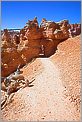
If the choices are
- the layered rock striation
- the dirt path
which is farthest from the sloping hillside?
the layered rock striation

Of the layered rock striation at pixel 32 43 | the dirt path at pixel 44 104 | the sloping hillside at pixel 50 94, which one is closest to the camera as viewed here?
the dirt path at pixel 44 104

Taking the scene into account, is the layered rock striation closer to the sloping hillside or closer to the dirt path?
the sloping hillside

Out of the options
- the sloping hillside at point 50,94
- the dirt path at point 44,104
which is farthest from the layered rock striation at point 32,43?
the dirt path at point 44,104

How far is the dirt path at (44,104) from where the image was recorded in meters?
7.12

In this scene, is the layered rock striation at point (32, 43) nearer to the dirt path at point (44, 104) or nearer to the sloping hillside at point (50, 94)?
the sloping hillside at point (50, 94)

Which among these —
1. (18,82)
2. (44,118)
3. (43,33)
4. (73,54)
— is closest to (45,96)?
(44,118)

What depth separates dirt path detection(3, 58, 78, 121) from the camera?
7117 mm

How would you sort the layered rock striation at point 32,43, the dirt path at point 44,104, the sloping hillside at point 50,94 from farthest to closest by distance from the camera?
1. the layered rock striation at point 32,43
2. the sloping hillside at point 50,94
3. the dirt path at point 44,104

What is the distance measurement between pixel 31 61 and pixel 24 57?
0.56 m

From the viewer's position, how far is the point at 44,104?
7.90 meters

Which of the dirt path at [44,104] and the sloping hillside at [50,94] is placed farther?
the sloping hillside at [50,94]

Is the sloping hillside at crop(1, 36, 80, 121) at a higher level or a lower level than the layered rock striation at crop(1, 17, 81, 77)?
lower

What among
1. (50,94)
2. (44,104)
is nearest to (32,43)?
(50,94)

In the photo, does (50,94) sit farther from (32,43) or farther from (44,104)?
(32,43)
